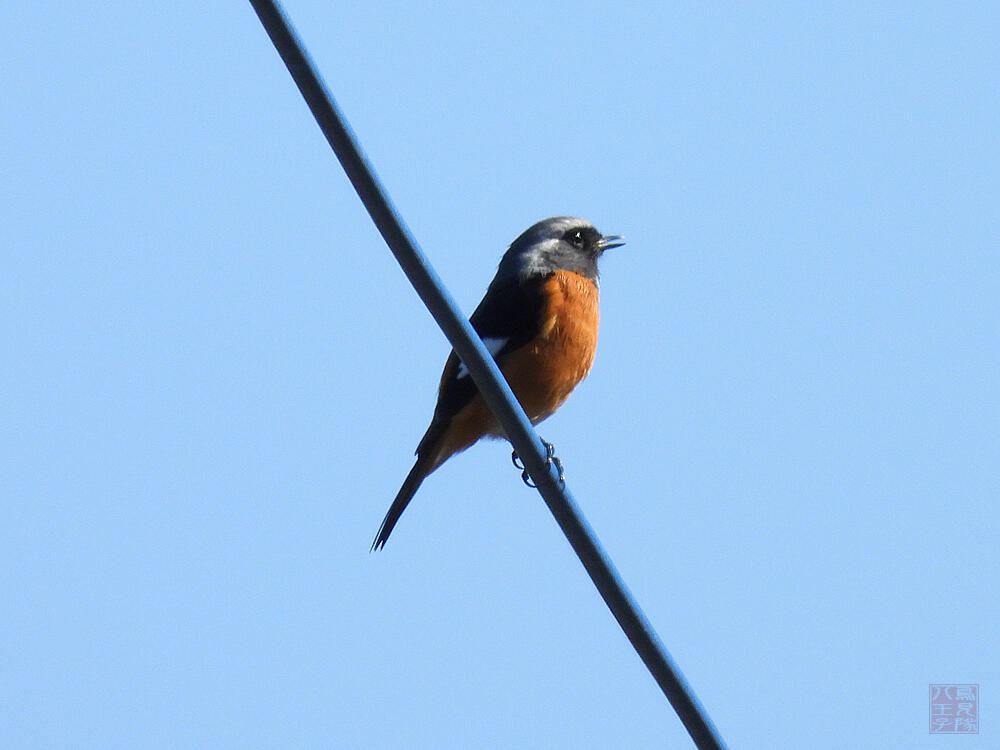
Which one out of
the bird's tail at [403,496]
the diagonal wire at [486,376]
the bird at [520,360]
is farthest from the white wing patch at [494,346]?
the diagonal wire at [486,376]

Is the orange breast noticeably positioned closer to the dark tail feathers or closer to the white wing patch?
the white wing patch

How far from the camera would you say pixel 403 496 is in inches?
235

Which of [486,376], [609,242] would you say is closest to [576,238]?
[609,242]

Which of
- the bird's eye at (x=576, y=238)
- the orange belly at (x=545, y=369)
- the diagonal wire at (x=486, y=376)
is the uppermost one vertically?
the bird's eye at (x=576, y=238)

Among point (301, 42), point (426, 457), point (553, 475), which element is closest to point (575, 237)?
point (426, 457)

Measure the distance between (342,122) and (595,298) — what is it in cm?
417

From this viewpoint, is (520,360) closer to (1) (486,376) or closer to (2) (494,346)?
(2) (494,346)

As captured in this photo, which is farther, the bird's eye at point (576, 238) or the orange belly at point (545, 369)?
the bird's eye at point (576, 238)

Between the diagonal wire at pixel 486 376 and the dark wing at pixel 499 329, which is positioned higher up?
the dark wing at pixel 499 329

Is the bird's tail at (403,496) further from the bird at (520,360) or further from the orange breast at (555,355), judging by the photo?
the orange breast at (555,355)

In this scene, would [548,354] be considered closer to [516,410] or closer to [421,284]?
[516,410]

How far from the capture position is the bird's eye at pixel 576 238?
7039mm

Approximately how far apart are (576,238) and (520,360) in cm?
140

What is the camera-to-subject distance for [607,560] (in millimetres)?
3289
